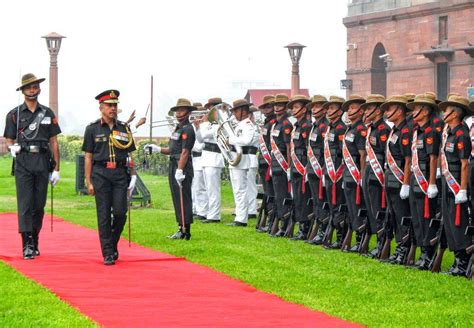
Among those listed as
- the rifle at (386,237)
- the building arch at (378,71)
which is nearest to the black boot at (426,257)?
the rifle at (386,237)

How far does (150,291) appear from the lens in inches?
506

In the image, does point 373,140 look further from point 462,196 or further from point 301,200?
point 301,200

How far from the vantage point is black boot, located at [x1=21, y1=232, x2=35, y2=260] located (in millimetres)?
15500

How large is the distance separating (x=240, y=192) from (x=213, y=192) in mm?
915

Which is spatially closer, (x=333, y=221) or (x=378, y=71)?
(x=333, y=221)

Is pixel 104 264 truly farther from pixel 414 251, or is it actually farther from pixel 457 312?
pixel 457 312

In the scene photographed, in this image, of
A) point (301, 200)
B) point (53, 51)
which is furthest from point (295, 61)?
point (301, 200)

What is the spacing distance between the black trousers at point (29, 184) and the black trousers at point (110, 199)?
65 cm

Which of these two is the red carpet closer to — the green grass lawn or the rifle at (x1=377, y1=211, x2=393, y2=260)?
the green grass lawn

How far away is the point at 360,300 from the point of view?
12328 millimetres

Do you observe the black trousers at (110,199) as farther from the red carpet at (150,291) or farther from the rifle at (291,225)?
the rifle at (291,225)

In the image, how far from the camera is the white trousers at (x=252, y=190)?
21.7m

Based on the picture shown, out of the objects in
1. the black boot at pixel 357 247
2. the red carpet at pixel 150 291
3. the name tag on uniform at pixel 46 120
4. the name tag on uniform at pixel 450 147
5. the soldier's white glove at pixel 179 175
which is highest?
the name tag on uniform at pixel 46 120

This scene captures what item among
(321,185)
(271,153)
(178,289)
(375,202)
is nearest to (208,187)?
(271,153)
